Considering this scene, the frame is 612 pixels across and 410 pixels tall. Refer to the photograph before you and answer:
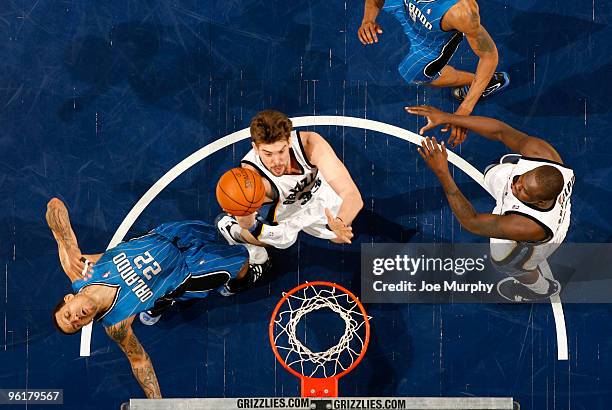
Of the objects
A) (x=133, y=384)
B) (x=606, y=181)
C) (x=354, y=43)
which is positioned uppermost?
(x=354, y=43)

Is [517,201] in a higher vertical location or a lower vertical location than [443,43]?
lower

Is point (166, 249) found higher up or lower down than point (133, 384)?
higher up

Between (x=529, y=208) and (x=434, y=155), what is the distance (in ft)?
3.03

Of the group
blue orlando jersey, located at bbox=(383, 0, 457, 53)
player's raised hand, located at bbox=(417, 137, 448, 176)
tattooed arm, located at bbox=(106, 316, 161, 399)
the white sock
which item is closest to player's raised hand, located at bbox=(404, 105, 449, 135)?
player's raised hand, located at bbox=(417, 137, 448, 176)

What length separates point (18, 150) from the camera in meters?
7.11

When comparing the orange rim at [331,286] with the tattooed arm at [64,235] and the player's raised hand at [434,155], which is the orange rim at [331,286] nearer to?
the player's raised hand at [434,155]

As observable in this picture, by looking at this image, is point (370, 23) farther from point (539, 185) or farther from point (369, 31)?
point (539, 185)

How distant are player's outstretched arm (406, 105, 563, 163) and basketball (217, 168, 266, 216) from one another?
1.58 metres

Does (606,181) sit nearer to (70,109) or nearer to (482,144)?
(482,144)

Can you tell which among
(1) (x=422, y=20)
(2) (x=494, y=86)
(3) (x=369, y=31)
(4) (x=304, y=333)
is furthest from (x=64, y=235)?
(2) (x=494, y=86)

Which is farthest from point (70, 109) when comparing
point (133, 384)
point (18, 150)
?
point (133, 384)

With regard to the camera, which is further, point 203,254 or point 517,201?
point 203,254

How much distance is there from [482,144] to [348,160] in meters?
1.19

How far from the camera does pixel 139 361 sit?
699 cm
